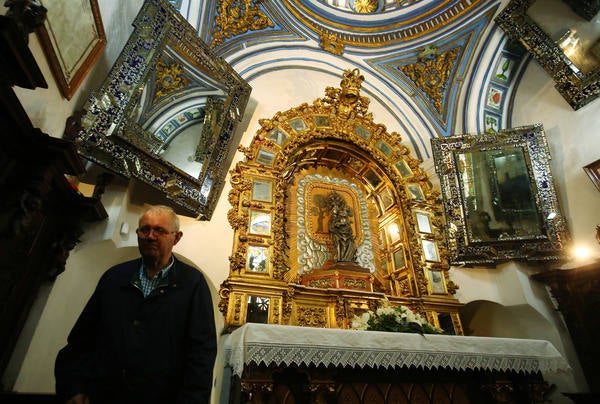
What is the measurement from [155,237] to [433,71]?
26.6ft

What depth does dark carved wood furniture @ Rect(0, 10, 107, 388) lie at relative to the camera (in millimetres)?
1877

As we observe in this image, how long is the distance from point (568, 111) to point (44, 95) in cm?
818

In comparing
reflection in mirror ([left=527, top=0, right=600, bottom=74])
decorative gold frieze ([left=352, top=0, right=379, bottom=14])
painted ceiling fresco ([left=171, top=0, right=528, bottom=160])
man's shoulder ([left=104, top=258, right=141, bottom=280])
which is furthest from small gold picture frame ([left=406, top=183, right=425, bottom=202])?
man's shoulder ([left=104, top=258, right=141, bottom=280])

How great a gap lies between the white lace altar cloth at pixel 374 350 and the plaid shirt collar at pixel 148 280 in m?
1.29

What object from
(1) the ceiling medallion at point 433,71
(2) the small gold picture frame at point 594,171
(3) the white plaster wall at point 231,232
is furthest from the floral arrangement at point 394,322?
(1) the ceiling medallion at point 433,71

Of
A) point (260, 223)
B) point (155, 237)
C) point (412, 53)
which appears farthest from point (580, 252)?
point (155, 237)

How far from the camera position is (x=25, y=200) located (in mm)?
2219

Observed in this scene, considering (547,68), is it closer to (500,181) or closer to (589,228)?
(500,181)

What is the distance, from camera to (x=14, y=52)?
1.76 m

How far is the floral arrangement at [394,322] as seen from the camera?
3773 millimetres

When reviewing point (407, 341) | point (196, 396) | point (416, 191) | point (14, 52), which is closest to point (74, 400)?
point (196, 396)

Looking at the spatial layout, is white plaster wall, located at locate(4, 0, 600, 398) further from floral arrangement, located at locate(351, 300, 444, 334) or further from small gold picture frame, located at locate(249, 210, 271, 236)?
floral arrangement, located at locate(351, 300, 444, 334)

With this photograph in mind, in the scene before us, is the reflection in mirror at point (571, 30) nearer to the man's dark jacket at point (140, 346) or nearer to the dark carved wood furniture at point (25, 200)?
the man's dark jacket at point (140, 346)

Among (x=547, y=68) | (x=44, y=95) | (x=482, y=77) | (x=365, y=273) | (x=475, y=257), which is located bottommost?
(x=365, y=273)
